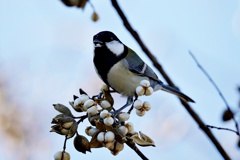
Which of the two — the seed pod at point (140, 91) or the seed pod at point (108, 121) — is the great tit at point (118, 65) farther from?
the seed pod at point (108, 121)

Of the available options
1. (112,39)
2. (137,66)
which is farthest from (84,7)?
(137,66)

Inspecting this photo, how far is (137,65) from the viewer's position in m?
1.77

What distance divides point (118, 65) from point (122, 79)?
71 millimetres

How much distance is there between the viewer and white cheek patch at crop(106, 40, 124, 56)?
167 cm

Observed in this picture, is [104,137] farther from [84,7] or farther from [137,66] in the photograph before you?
[137,66]

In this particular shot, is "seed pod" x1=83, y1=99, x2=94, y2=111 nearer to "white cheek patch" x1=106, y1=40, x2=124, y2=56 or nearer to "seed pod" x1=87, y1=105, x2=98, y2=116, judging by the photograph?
"seed pod" x1=87, y1=105, x2=98, y2=116

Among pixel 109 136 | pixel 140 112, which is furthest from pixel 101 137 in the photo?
pixel 140 112

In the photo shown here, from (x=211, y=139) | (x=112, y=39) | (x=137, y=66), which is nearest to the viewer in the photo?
(x=211, y=139)

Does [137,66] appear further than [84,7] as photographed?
Yes

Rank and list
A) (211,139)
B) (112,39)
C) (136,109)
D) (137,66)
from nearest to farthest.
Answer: (211,139)
(136,109)
(112,39)
(137,66)

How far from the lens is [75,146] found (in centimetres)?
100

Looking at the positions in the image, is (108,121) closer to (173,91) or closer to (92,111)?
(92,111)

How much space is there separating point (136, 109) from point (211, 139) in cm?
21

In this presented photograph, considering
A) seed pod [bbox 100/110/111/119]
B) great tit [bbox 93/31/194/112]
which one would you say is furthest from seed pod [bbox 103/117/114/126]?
great tit [bbox 93/31/194/112]
